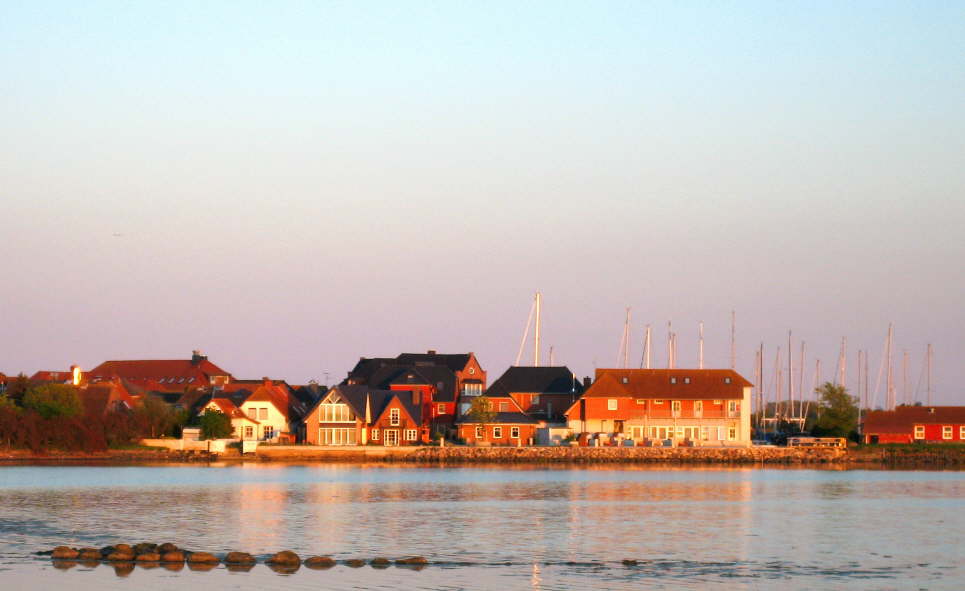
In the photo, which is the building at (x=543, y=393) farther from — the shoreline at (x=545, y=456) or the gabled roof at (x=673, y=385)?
the shoreline at (x=545, y=456)

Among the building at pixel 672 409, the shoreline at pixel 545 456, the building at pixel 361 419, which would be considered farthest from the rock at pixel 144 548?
the building at pixel 672 409

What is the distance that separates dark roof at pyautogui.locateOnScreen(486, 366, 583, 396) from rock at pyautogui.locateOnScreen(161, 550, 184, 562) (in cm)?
6257

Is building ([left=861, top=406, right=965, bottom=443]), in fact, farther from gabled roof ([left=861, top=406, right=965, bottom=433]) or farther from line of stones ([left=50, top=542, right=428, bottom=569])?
line of stones ([left=50, top=542, right=428, bottom=569])

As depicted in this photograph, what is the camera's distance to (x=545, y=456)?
86.4 metres

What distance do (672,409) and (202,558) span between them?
6135 cm

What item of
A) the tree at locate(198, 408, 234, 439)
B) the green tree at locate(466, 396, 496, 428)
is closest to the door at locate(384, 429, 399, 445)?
the green tree at locate(466, 396, 496, 428)

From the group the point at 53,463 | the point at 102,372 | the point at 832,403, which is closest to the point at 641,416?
the point at 832,403

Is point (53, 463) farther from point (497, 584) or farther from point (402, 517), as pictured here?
point (497, 584)

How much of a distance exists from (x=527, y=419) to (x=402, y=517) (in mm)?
47715

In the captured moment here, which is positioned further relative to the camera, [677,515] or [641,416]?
[641,416]

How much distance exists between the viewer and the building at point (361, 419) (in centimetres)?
8944

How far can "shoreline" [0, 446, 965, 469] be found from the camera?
8488 centimetres

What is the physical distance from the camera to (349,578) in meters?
29.9

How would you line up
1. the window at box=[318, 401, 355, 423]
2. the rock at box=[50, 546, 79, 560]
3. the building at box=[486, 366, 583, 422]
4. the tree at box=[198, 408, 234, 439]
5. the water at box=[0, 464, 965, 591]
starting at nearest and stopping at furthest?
the water at box=[0, 464, 965, 591], the rock at box=[50, 546, 79, 560], the window at box=[318, 401, 355, 423], the tree at box=[198, 408, 234, 439], the building at box=[486, 366, 583, 422]
